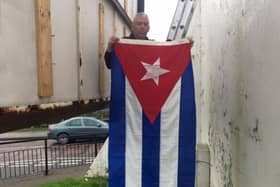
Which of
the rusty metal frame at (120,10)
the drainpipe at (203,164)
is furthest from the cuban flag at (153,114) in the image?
the rusty metal frame at (120,10)

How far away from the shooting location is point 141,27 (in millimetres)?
3326

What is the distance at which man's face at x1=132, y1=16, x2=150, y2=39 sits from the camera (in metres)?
3.30

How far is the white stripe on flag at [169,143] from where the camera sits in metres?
3.12

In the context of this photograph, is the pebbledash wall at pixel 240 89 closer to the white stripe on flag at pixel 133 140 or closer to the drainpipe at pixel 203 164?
the drainpipe at pixel 203 164

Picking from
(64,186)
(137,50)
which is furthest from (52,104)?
(64,186)

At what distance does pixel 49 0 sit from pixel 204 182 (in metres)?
2.76

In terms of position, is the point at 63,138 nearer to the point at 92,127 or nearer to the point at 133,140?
the point at 92,127

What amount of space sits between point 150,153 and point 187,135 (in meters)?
0.32

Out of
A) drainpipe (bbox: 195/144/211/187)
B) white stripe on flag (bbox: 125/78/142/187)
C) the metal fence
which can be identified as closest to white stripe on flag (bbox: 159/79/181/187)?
white stripe on flag (bbox: 125/78/142/187)

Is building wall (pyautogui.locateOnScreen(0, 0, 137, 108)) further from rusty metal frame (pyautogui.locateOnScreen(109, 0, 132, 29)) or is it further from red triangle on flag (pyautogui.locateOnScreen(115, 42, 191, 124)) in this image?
red triangle on flag (pyautogui.locateOnScreen(115, 42, 191, 124))

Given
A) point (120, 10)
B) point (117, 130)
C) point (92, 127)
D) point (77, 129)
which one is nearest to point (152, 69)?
point (117, 130)

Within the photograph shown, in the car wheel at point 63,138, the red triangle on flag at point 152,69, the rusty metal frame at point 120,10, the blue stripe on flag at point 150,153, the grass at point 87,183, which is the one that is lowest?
the car wheel at point 63,138

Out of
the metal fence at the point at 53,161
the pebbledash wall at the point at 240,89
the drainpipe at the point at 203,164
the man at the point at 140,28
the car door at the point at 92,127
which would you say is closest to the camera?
the pebbledash wall at the point at 240,89

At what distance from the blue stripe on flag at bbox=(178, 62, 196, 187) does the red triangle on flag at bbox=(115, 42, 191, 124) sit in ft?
0.39
